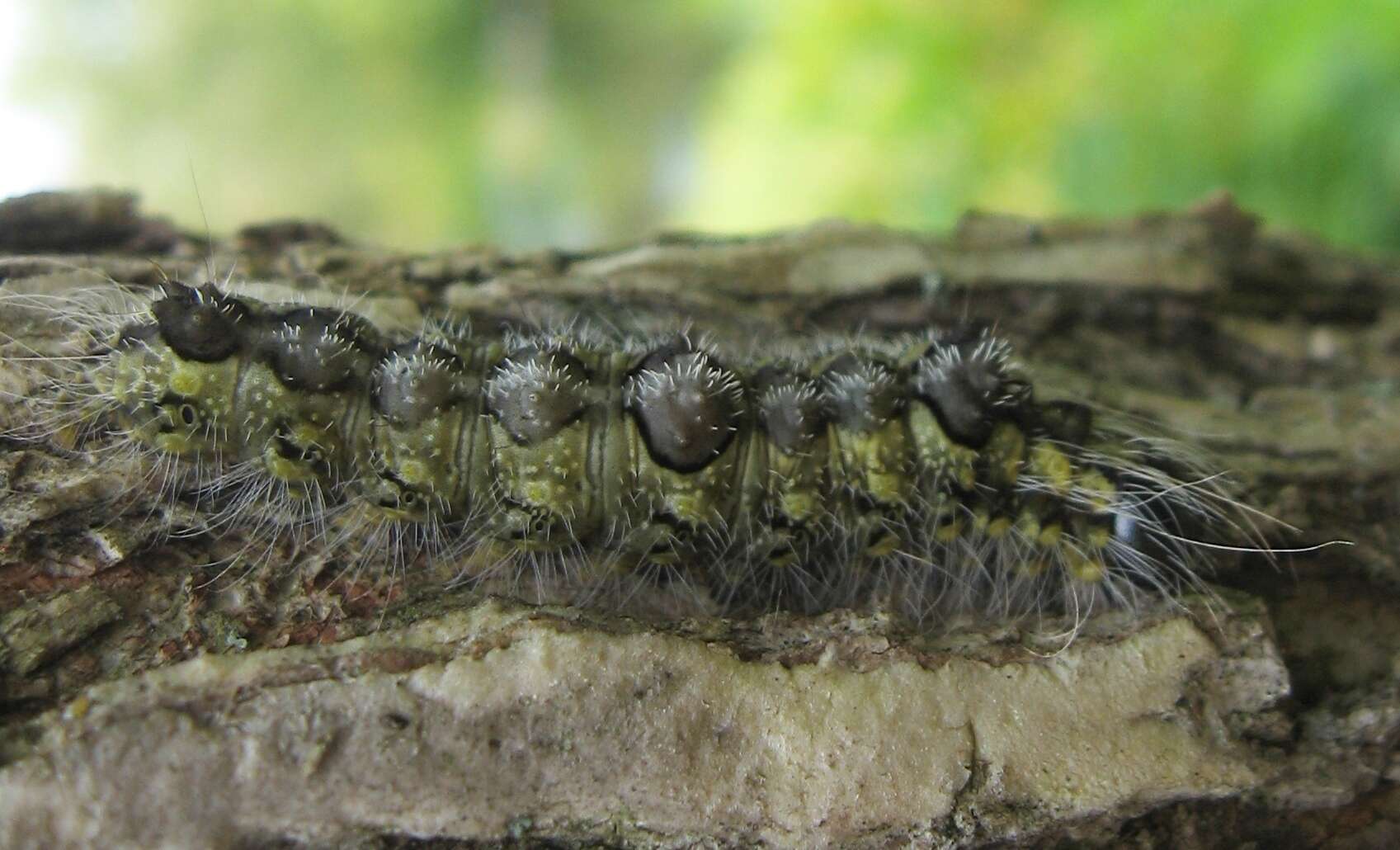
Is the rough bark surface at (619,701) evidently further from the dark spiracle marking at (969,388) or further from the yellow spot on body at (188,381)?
the dark spiracle marking at (969,388)

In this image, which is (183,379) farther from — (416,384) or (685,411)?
(685,411)

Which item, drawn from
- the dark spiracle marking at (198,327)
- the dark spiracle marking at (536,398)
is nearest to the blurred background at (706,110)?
the dark spiracle marking at (198,327)

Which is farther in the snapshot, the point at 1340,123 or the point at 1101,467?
the point at 1340,123

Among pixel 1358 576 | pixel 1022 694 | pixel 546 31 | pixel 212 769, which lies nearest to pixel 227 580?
pixel 212 769

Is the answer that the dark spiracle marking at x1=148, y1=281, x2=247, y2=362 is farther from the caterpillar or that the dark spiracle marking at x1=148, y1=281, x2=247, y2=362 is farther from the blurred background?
the blurred background

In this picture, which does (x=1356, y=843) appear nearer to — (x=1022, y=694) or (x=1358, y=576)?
(x=1358, y=576)

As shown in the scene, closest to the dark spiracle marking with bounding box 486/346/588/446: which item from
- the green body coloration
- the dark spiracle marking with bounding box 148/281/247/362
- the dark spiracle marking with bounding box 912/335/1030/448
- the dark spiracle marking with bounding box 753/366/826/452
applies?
the green body coloration

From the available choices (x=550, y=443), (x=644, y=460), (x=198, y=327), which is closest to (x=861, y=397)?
(x=644, y=460)
